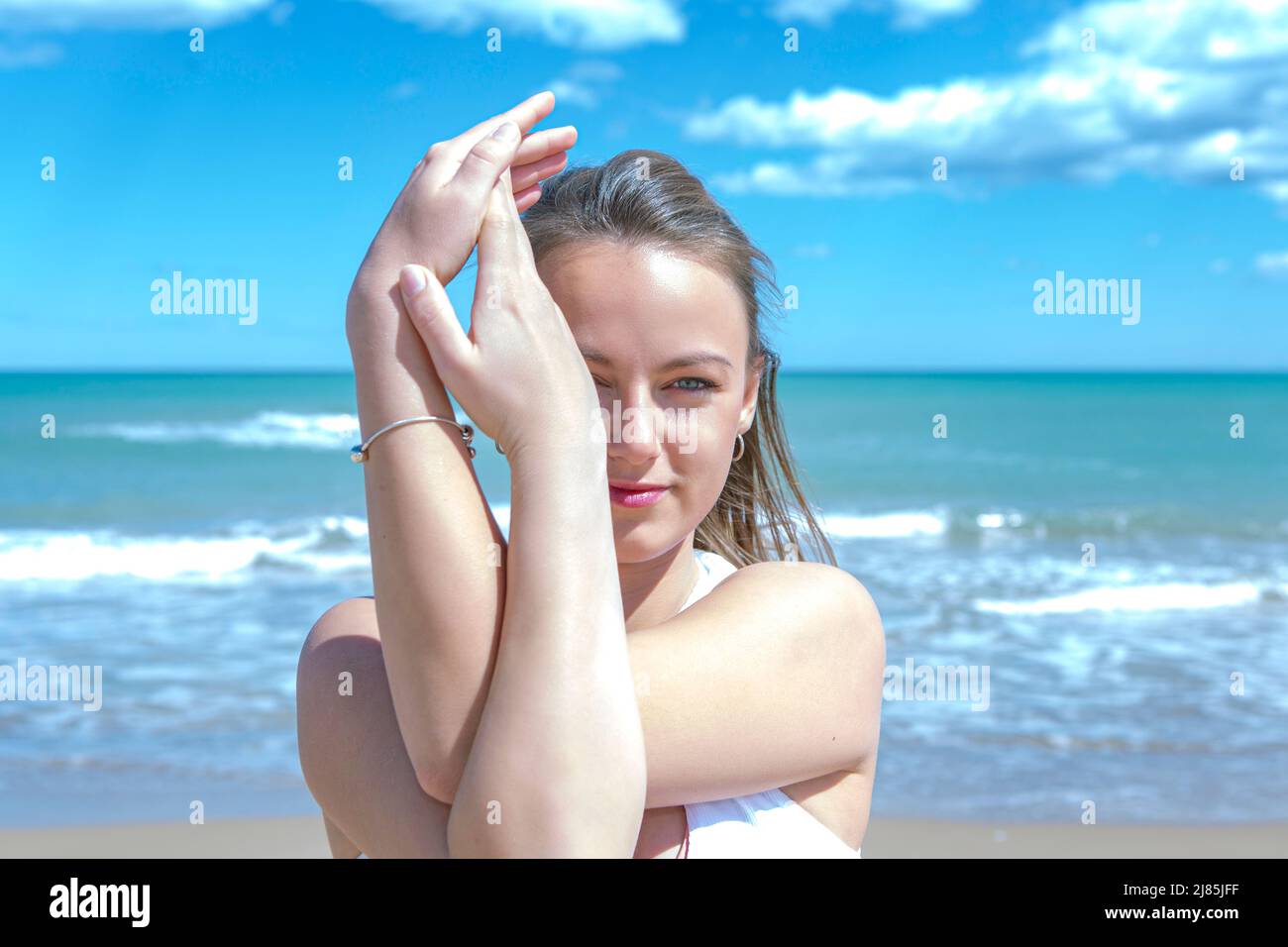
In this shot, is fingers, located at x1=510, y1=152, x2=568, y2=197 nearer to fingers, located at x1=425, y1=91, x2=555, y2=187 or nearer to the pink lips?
fingers, located at x1=425, y1=91, x2=555, y2=187

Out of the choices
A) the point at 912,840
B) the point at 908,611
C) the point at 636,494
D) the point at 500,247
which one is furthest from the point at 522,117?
the point at 908,611

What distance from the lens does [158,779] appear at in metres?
6.66

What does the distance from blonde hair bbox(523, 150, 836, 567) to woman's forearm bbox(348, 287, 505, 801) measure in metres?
0.66

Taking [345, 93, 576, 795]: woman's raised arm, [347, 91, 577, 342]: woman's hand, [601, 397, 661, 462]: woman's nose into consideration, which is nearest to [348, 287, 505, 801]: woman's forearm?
[345, 93, 576, 795]: woman's raised arm

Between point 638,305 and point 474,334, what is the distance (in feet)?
1.44

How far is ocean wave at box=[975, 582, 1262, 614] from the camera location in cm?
1112

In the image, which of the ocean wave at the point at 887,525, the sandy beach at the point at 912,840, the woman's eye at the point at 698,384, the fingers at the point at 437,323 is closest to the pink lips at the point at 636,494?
the woman's eye at the point at 698,384

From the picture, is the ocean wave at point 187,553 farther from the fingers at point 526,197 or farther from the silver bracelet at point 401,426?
the silver bracelet at point 401,426

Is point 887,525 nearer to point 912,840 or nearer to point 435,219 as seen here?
point 912,840

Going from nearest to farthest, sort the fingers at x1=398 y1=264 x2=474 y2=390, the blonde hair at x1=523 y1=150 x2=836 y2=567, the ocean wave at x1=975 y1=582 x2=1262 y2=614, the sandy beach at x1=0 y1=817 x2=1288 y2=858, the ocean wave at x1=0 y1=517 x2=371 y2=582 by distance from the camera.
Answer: the fingers at x1=398 y1=264 x2=474 y2=390 → the blonde hair at x1=523 y1=150 x2=836 y2=567 → the sandy beach at x1=0 y1=817 x2=1288 y2=858 → the ocean wave at x1=975 y1=582 x2=1262 y2=614 → the ocean wave at x1=0 y1=517 x2=371 y2=582

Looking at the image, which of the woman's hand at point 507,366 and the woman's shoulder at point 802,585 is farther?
the woman's shoulder at point 802,585

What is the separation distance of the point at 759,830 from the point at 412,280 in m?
1.05

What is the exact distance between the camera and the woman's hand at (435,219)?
176cm
